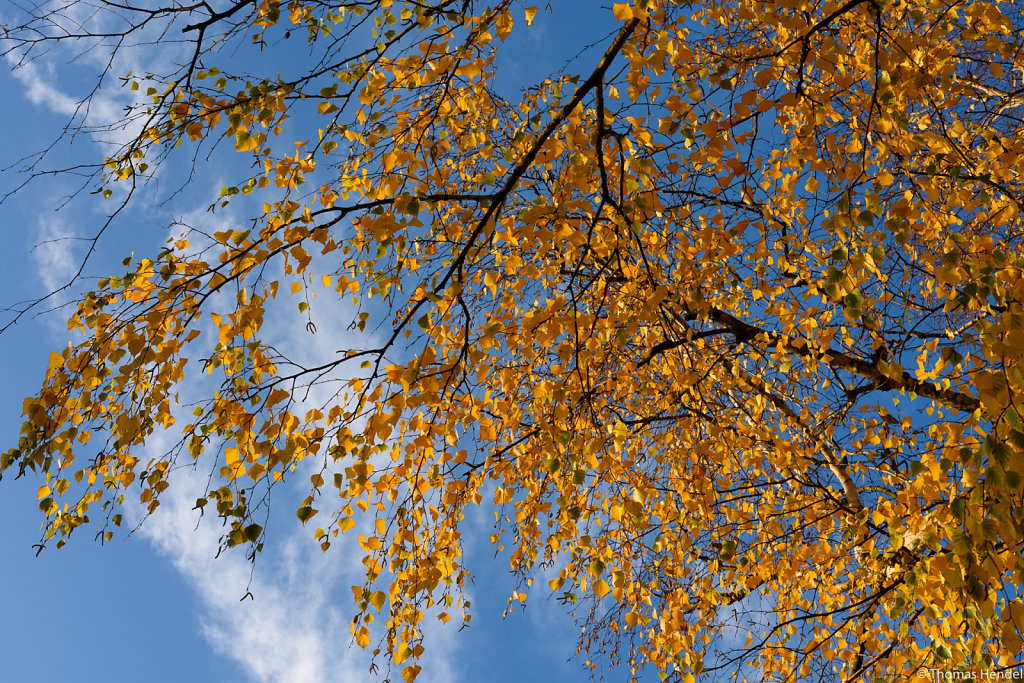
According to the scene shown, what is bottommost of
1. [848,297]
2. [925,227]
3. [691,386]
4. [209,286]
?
[848,297]

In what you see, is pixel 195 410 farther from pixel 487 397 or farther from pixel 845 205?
pixel 845 205

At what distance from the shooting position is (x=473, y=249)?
293cm

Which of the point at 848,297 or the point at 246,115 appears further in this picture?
the point at 246,115

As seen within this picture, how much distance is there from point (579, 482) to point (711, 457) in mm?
1503

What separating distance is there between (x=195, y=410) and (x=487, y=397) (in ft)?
5.51

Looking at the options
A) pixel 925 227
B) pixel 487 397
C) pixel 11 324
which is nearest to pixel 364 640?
pixel 487 397

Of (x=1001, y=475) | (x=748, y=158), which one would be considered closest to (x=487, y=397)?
(x=748, y=158)

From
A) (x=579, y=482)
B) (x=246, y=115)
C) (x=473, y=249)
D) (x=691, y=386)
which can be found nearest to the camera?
(x=579, y=482)

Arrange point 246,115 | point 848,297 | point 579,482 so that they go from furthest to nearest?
point 246,115 → point 579,482 → point 848,297

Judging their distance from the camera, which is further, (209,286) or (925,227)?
(925,227)

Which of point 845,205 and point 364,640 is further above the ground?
point 845,205

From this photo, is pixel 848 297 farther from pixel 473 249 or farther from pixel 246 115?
pixel 246 115

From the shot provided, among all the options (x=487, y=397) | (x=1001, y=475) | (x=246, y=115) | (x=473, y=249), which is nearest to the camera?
(x=1001, y=475)

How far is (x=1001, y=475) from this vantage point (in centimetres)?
159
